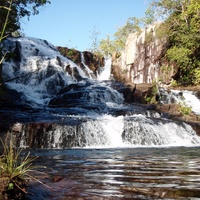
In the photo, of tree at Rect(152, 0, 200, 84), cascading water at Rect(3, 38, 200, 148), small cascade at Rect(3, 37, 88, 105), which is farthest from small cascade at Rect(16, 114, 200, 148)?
tree at Rect(152, 0, 200, 84)

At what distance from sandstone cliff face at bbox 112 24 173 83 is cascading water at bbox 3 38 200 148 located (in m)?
6.09

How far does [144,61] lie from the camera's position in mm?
28859

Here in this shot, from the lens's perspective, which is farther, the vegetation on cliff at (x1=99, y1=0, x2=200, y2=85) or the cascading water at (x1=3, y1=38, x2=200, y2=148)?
the vegetation on cliff at (x1=99, y1=0, x2=200, y2=85)

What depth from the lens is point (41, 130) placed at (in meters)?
11.5

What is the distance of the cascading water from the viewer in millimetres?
11602

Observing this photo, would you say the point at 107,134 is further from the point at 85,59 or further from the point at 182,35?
the point at 85,59

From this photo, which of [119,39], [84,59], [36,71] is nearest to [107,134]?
[36,71]

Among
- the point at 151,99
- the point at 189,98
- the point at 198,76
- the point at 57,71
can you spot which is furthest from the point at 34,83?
the point at 198,76

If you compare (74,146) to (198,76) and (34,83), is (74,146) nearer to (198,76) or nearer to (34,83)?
(34,83)

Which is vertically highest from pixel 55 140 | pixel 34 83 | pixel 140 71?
pixel 140 71

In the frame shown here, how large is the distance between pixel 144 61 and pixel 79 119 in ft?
58.3

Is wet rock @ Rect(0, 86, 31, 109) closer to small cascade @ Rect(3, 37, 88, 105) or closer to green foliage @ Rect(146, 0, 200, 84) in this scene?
small cascade @ Rect(3, 37, 88, 105)

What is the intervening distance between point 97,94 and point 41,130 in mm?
9332

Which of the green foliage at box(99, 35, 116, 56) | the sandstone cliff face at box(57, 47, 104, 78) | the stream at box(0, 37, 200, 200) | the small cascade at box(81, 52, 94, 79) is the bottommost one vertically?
the stream at box(0, 37, 200, 200)
